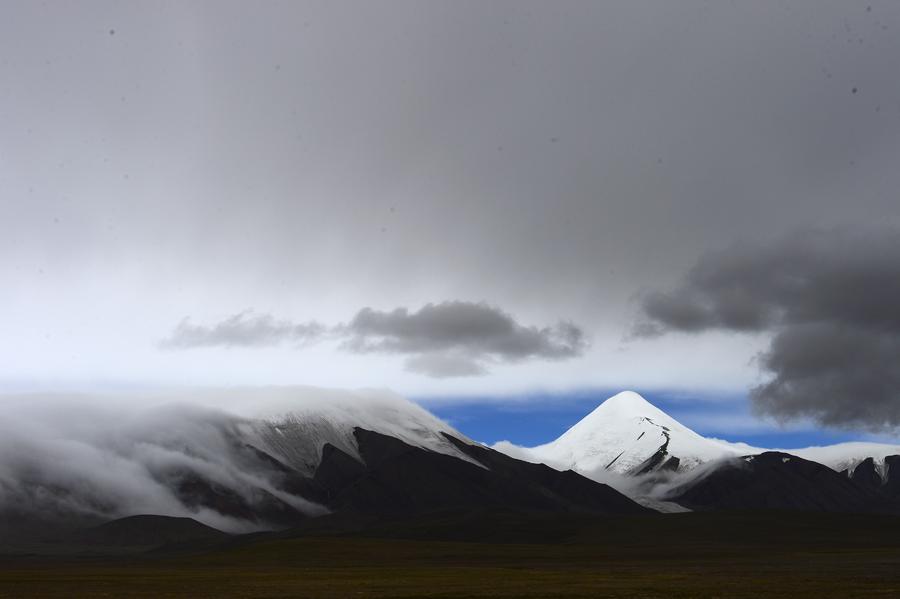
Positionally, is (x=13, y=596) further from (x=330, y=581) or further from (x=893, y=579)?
(x=893, y=579)

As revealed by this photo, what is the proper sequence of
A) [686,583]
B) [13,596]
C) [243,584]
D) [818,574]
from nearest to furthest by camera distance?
[13,596]
[686,583]
[243,584]
[818,574]

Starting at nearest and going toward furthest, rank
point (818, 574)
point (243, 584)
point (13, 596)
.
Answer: point (13, 596), point (243, 584), point (818, 574)

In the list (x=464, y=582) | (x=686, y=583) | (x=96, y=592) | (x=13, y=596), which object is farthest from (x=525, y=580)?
(x=13, y=596)

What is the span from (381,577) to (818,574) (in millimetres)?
64564

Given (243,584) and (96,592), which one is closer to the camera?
(96,592)

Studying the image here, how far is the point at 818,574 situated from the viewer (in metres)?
147

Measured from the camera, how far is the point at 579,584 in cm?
12594

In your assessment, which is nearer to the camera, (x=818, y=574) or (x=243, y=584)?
(x=243, y=584)

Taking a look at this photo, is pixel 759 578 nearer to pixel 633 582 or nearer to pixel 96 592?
pixel 633 582

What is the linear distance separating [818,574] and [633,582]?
114 feet

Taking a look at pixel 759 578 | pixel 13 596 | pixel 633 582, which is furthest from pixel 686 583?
pixel 13 596

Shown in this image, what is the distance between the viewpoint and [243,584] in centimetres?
13500

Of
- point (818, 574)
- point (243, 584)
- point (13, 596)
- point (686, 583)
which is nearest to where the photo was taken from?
point (13, 596)

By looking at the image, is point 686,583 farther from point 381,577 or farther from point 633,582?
point 381,577
